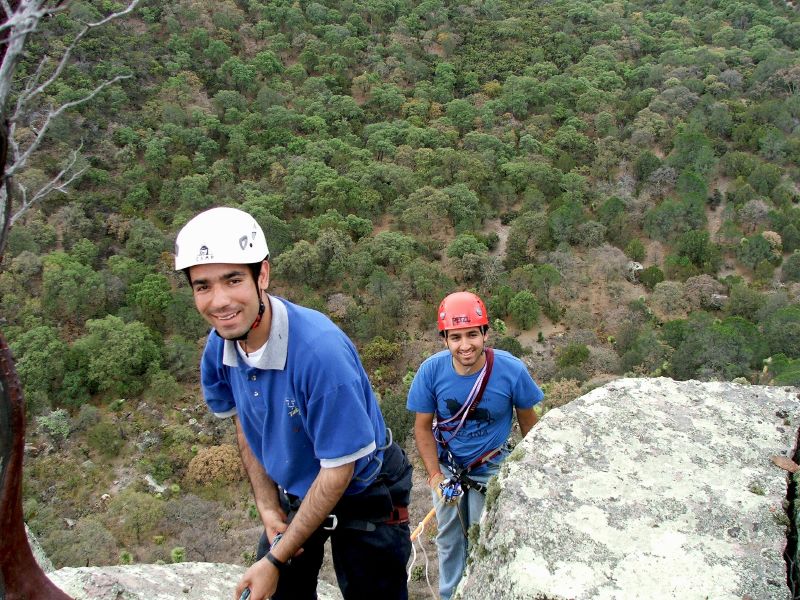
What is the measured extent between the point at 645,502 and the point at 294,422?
1358 millimetres

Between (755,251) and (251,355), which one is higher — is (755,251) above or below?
below

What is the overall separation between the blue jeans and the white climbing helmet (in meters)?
1.96

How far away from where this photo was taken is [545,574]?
1953 millimetres

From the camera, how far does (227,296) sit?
2.17 metres

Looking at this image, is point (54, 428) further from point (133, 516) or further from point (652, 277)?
point (652, 277)

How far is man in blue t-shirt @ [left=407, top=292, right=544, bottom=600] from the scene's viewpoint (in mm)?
3297

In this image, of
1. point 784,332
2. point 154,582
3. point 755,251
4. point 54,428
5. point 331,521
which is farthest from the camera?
point 755,251

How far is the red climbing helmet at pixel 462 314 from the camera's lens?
129 inches

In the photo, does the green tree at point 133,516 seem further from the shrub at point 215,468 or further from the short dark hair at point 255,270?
the short dark hair at point 255,270

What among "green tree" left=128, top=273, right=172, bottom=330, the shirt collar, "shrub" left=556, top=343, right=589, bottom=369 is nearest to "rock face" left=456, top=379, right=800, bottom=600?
the shirt collar

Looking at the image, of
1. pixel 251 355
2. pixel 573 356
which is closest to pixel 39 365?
pixel 573 356

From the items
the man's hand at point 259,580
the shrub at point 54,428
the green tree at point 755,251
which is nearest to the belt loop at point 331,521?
the man's hand at point 259,580

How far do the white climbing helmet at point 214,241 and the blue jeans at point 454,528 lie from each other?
1.96m

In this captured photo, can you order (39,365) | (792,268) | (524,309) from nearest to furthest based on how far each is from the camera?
1. (39,365)
2. (524,309)
3. (792,268)
